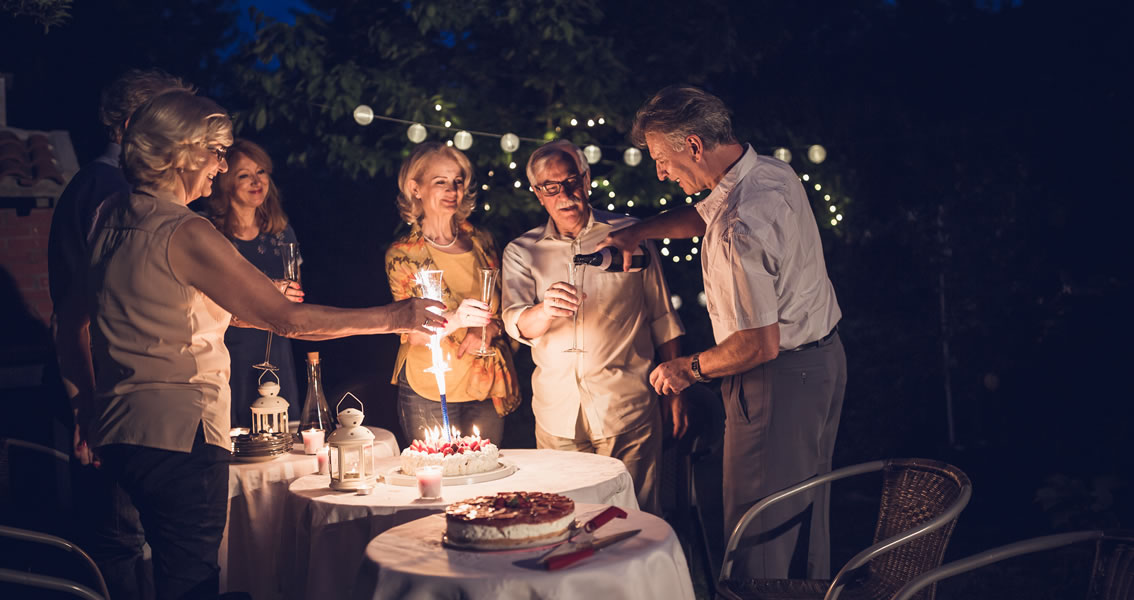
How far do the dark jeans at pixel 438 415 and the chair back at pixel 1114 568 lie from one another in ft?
7.56

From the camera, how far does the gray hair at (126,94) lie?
129 inches

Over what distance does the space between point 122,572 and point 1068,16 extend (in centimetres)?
603

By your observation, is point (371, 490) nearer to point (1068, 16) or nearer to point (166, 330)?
point (166, 330)

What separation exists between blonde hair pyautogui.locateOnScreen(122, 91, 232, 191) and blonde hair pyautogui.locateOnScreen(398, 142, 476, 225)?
1.54 m

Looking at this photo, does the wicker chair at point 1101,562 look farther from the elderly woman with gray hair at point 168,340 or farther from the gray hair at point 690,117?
the elderly woman with gray hair at point 168,340

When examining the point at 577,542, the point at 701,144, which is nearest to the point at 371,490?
the point at 577,542

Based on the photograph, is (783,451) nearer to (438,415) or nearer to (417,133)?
(438,415)

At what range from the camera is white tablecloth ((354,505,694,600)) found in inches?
80.4

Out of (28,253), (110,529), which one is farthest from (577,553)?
(28,253)

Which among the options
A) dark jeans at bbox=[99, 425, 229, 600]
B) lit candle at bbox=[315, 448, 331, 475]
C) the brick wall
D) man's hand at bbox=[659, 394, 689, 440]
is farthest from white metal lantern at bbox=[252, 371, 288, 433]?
the brick wall

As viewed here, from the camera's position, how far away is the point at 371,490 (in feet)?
9.53

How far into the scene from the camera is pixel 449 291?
154 inches

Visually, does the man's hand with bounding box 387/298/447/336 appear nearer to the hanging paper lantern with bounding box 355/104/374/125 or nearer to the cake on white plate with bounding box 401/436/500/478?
the cake on white plate with bounding box 401/436/500/478

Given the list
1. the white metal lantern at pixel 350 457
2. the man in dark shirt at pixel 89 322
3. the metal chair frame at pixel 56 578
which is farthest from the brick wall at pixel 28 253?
the white metal lantern at pixel 350 457
